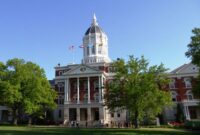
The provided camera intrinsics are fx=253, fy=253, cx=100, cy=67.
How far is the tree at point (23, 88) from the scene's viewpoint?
166 ft

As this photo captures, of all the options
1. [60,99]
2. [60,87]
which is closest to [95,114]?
[60,99]

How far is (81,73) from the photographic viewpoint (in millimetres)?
66812

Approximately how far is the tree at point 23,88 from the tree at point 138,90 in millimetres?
17099

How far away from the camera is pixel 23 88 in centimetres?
5359

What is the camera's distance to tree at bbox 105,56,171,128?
41781 millimetres

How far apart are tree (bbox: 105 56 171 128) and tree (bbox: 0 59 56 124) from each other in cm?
1710

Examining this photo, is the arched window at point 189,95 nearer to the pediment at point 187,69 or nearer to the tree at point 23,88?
the pediment at point 187,69

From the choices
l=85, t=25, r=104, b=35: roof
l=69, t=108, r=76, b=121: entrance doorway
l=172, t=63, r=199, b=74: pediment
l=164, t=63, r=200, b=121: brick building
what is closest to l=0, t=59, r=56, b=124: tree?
l=69, t=108, r=76, b=121: entrance doorway

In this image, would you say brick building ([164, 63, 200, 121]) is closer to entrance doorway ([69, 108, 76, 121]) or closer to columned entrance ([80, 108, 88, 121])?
columned entrance ([80, 108, 88, 121])

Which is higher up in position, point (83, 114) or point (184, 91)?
point (184, 91)

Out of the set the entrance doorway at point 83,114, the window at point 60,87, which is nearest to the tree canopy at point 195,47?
the entrance doorway at point 83,114

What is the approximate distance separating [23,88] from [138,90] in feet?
84.2

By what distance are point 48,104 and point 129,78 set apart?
23.3m

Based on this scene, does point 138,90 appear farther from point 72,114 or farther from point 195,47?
point 72,114
